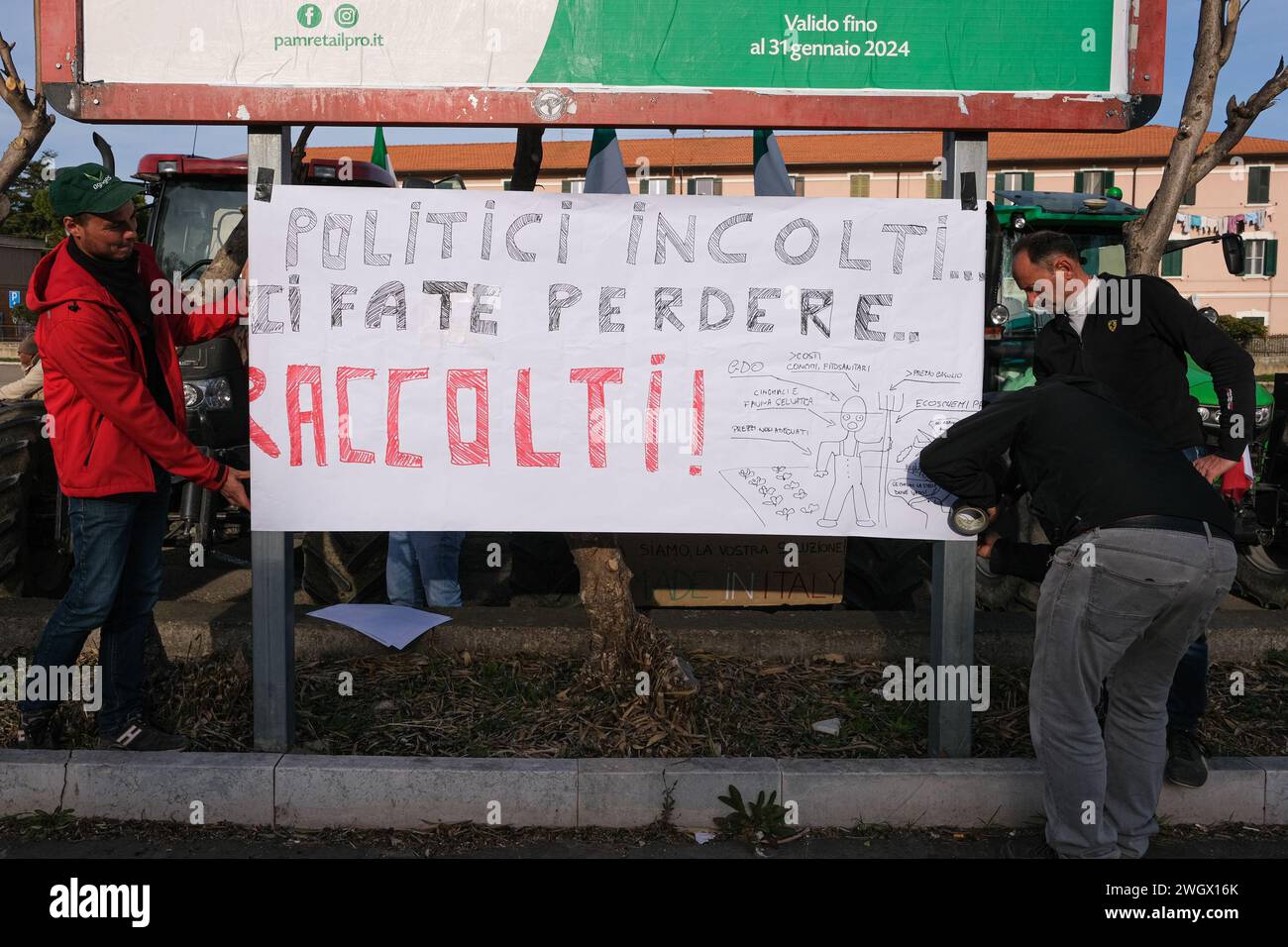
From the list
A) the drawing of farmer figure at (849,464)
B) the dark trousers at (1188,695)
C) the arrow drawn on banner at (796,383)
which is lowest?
the dark trousers at (1188,695)

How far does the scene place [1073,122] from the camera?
12.2 ft

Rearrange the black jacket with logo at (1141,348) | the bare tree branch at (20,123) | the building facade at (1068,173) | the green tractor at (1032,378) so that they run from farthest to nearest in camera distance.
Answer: the building facade at (1068,173), the bare tree branch at (20,123), the green tractor at (1032,378), the black jacket with logo at (1141,348)

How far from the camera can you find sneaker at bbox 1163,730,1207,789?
12.2 ft

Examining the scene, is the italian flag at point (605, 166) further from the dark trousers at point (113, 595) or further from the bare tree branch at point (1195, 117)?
the bare tree branch at point (1195, 117)

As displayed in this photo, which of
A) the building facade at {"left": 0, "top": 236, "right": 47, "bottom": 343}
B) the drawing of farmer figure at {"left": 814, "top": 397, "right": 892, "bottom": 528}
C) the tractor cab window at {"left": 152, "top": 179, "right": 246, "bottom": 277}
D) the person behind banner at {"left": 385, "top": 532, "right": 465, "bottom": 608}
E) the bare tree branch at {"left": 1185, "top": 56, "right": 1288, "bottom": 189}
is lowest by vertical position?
the person behind banner at {"left": 385, "top": 532, "right": 465, "bottom": 608}

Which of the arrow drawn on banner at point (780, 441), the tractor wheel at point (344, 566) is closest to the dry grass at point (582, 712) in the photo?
the arrow drawn on banner at point (780, 441)

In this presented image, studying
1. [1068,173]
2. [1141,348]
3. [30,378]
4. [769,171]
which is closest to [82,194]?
[769,171]

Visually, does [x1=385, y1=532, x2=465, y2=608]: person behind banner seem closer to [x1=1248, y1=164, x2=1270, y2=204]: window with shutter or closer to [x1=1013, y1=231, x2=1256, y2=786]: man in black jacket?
[x1=1013, y1=231, x2=1256, y2=786]: man in black jacket

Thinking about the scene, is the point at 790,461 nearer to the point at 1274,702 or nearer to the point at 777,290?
the point at 777,290

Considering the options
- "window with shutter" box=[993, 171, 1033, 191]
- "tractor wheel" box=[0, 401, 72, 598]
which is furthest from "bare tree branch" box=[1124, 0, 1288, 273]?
"window with shutter" box=[993, 171, 1033, 191]

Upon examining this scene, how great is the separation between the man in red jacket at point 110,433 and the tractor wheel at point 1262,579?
6032 millimetres

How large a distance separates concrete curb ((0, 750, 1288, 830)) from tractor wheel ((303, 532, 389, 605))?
248 cm

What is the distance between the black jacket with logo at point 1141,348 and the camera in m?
3.73

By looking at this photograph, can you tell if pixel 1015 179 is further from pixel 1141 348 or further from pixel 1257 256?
pixel 1141 348
